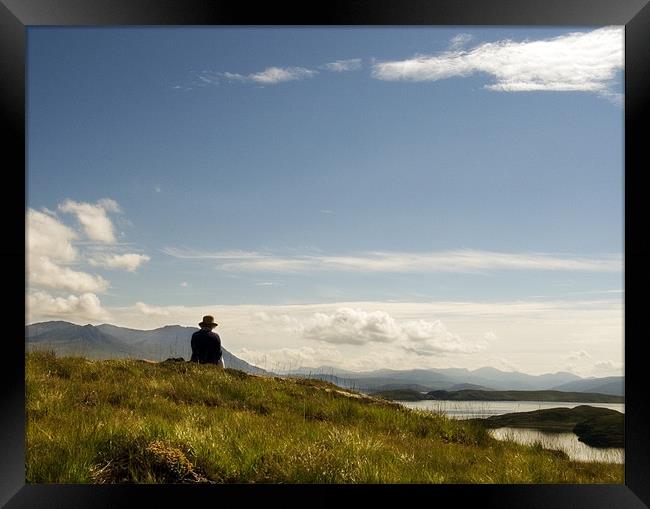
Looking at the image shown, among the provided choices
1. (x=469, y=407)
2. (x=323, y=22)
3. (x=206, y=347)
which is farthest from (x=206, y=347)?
(x=323, y=22)

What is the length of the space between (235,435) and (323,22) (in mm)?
3508

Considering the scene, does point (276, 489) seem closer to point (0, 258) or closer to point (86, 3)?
point (0, 258)

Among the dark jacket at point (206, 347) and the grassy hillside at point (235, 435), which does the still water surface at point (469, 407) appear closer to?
the grassy hillside at point (235, 435)

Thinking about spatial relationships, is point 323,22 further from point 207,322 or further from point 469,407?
point 207,322

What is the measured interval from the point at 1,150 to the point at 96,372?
4423mm

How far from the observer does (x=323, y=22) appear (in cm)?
454

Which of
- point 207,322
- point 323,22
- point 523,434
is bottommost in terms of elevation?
point 523,434

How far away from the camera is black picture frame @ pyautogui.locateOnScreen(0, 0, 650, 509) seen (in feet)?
14.2

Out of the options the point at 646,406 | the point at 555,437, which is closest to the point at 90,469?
the point at 646,406

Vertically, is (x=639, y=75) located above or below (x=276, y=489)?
above

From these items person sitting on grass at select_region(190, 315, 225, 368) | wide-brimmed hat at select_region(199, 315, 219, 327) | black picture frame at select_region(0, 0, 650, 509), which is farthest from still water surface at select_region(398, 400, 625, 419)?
wide-brimmed hat at select_region(199, 315, 219, 327)

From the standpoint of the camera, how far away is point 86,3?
4336 mm

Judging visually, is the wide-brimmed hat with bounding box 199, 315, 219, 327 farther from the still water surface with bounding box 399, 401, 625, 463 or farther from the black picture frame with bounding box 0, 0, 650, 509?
the black picture frame with bounding box 0, 0, 650, 509

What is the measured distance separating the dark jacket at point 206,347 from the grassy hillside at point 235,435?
1993mm
